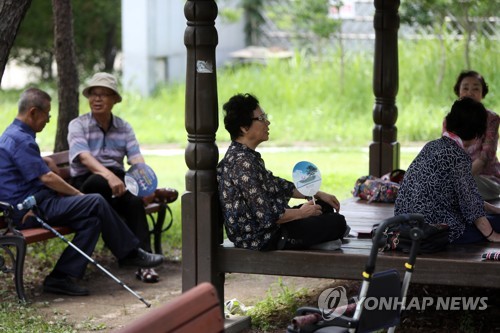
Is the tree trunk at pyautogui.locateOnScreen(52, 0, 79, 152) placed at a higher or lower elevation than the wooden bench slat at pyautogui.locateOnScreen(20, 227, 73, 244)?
higher

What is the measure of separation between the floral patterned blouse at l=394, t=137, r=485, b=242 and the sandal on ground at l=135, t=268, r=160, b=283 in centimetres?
244

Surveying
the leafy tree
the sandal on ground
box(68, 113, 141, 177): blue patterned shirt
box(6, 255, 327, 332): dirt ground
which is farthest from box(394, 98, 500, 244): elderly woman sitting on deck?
the leafy tree

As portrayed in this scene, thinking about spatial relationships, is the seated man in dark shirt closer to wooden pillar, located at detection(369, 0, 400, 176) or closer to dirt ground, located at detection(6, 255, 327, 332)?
dirt ground, located at detection(6, 255, 327, 332)

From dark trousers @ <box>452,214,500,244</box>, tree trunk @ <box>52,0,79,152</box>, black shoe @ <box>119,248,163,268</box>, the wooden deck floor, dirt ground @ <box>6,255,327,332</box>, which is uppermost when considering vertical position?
tree trunk @ <box>52,0,79,152</box>

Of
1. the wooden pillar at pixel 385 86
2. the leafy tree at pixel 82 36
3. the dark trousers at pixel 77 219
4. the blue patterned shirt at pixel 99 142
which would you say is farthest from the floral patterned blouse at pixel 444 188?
the leafy tree at pixel 82 36

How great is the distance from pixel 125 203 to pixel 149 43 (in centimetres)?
1076

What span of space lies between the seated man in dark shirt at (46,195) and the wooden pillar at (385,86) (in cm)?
273

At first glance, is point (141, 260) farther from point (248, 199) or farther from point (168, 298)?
point (248, 199)

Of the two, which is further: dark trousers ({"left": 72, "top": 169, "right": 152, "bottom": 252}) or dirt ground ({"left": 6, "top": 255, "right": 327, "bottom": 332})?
dark trousers ({"left": 72, "top": 169, "right": 152, "bottom": 252})

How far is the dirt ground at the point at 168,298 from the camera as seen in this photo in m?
6.37

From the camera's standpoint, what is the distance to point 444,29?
16.8 m

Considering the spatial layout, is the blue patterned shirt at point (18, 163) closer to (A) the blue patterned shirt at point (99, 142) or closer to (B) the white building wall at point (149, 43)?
(A) the blue patterned shirt at point (99, 142)

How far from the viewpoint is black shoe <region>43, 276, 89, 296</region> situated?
23.9ft

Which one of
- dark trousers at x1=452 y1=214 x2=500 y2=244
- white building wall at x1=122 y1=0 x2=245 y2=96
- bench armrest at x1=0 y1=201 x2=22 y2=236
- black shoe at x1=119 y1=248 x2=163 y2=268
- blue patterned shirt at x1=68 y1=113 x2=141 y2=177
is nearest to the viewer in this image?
dark trousers at x1=452 y1=214 x2=500 y2=244
